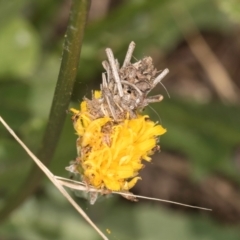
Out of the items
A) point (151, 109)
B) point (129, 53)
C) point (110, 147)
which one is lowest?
point (151, 109)

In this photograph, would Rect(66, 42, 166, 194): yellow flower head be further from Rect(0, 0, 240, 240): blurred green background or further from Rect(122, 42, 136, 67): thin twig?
Rect(0, 0, 240, 240): blurred green background

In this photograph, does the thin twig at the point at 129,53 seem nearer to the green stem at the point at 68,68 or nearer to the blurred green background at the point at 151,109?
the green stem at the point at 68,68

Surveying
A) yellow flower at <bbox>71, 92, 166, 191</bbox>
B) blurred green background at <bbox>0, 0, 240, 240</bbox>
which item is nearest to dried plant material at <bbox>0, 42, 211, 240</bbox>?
yellow flower at <bbox>71, 92, 166, 191</bbox>

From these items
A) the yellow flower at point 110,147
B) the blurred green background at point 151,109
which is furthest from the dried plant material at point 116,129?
the blurred green background at point 151,109

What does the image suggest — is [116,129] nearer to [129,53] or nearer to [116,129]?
[116,129]

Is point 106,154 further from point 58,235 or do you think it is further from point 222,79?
point 222,79

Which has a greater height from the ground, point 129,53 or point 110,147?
point 129,53

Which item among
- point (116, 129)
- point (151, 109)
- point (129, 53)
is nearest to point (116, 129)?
point (116, 129)

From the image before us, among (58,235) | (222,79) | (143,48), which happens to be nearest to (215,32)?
(222,79)

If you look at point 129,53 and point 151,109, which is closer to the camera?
point 129,53
